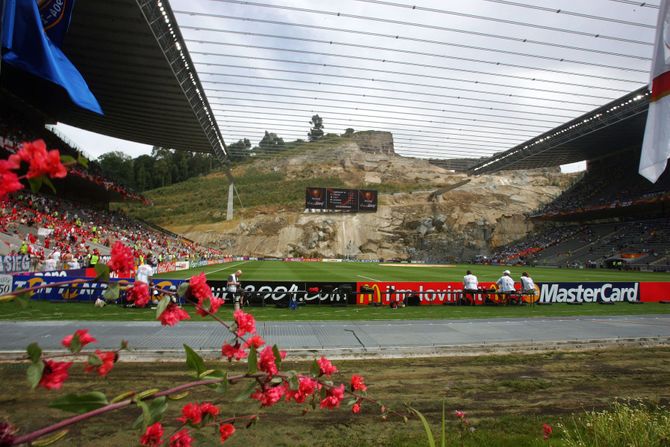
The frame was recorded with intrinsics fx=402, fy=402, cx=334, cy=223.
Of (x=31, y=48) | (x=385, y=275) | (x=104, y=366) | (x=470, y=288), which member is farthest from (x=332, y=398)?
(x=385, y=275)

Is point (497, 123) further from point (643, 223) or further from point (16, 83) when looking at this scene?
point (16, 83)

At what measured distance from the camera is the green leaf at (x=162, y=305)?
6.30 ft

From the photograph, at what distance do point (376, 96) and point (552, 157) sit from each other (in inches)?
1679

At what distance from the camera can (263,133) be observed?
43156 millimetres

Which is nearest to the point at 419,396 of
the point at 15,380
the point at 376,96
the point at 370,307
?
the point at 15,380

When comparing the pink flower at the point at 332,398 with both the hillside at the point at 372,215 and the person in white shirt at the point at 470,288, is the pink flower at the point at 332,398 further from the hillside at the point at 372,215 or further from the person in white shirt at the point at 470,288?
the hillside at the point at 372,215

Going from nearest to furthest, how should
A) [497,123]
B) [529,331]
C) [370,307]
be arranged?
[529,331]
[370,307]
[497,123]

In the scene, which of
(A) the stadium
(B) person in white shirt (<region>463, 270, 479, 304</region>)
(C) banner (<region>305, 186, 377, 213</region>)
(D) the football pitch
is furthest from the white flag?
(C) banner (<region>305, 186, 377, 213</region>)

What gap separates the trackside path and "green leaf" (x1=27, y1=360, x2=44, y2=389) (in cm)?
791

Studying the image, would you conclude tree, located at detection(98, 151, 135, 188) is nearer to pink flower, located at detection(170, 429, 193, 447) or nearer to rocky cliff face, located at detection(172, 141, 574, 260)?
rocky cliff face, located at detection(172, 141, 574, 260)

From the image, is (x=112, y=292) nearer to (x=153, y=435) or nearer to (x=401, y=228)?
(x=153, y=435)

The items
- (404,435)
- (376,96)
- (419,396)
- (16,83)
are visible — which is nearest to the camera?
(404,435)

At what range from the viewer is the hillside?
76.6 m

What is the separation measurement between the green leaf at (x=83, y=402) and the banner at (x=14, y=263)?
2249cm
